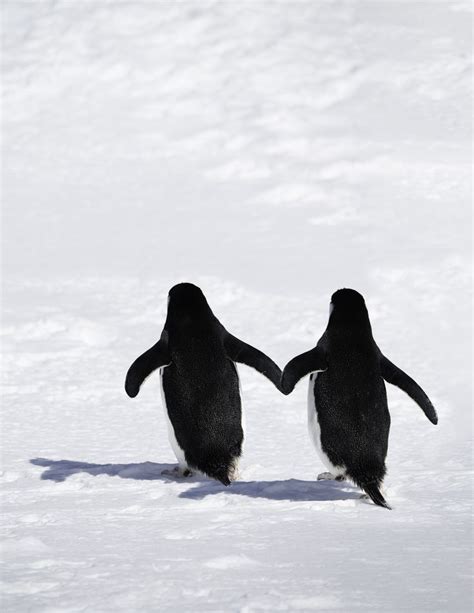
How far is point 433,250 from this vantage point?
7285 mm

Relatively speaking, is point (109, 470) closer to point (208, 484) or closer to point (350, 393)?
point (208, 484)

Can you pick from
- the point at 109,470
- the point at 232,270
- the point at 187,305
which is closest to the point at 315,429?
the point at 187,305

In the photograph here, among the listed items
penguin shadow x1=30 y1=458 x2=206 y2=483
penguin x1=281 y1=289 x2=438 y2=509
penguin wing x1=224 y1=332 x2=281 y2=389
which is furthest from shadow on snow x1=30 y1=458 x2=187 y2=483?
penguin x1=281 y1=289 x2=438 y2=509

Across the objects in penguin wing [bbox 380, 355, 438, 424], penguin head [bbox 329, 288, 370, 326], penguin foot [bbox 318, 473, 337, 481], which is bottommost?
penguin foot [bbox 318, 473, 337, 481]

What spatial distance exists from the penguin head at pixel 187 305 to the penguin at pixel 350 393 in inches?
15.7

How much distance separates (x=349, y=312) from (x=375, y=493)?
628 mm

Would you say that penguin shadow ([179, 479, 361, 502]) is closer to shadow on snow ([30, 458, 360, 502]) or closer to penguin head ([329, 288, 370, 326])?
shadow on snow ([30, 458, 360, 502])

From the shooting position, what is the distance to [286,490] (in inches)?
146

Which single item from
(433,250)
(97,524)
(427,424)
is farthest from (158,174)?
(97,524)

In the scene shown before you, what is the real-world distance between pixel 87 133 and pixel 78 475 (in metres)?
6.38

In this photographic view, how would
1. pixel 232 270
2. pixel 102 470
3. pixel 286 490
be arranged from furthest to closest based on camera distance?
pixel 232 270
pixel 102 470
pixel 286 490

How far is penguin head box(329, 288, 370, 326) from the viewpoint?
3.84 metres

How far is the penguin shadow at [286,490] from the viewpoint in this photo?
11.9ft

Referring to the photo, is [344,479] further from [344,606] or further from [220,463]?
[344,606]
